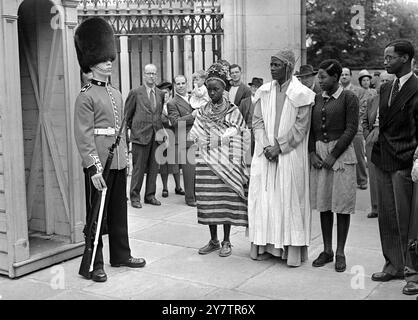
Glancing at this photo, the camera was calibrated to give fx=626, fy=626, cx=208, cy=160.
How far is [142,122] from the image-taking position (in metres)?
8.55

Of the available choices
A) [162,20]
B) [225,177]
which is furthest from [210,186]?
[162,20]

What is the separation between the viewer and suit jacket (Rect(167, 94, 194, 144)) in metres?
8.65

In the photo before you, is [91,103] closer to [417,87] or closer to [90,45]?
[90,45]

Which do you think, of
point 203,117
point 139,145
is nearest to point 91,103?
point 203,117

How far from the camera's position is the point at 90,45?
545 centimetres

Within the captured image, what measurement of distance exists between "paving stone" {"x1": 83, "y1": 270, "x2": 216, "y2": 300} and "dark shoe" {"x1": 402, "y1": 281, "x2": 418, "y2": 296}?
155 centimetres

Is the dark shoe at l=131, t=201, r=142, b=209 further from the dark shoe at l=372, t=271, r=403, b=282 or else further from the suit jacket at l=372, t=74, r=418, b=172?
the suit jacket at l=372, t=74, r=418, b=172

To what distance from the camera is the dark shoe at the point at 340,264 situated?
557cm

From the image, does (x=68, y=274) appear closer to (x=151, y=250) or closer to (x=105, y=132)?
(x=151, y=250)

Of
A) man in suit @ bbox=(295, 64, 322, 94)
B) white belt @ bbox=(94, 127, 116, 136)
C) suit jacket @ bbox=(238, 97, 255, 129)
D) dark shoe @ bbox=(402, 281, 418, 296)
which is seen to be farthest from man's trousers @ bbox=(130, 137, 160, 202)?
dark shoe @ bbox=(402, 281, 418, 296)

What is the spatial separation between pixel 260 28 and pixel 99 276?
22.7 ft

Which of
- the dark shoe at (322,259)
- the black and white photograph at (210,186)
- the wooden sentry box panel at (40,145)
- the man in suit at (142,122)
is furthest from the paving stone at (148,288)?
the man in suit at (142,122)

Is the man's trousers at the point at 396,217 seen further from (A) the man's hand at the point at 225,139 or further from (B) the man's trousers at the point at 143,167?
(B) the man's trousers at the point at 143,167

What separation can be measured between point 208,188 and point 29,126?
1958 millimetres
